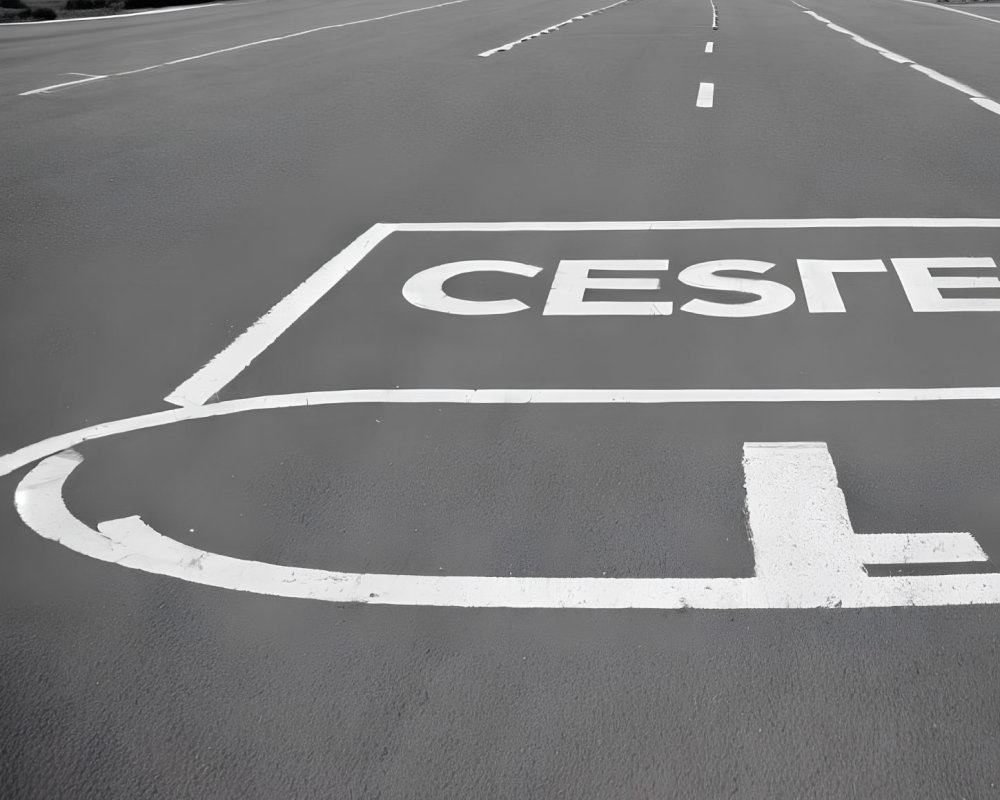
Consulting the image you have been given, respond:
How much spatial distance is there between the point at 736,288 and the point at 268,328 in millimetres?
2553

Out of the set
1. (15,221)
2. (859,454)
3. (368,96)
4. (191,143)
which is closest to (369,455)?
(859,454)

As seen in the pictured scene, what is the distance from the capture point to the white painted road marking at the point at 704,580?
132 inches

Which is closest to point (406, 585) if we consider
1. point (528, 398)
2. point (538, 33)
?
point (528, 398)

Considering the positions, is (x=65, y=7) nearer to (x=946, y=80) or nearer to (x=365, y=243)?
(x=946, y=80)

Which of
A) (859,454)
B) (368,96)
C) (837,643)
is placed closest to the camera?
(837,643)

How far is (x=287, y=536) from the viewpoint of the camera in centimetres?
379

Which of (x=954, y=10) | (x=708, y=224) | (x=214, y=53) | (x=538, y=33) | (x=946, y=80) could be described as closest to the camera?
(x=708, y=224)

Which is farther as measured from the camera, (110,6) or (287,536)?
(110,6)

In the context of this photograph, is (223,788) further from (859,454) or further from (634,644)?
(859,454)

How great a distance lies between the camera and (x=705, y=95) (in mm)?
13484

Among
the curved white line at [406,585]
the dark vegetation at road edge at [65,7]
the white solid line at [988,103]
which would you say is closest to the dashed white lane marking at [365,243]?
the curved white line at [406,585]

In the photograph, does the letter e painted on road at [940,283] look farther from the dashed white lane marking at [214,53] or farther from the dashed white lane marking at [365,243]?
→ the dashed white lane marking at [214,53]

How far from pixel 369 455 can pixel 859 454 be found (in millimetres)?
1864

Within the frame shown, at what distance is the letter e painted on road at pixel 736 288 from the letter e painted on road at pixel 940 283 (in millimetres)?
672
